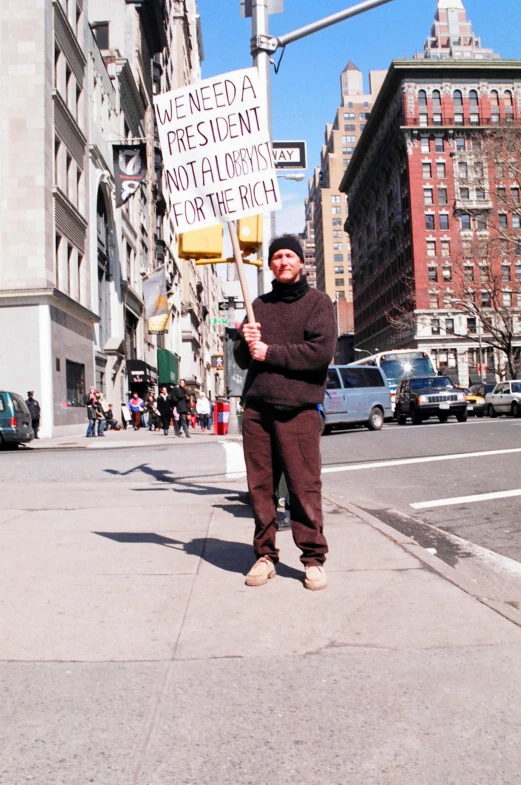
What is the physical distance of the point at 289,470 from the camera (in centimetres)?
460

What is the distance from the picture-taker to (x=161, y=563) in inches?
211

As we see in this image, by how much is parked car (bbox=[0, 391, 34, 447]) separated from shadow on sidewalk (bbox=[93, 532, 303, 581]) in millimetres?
15245

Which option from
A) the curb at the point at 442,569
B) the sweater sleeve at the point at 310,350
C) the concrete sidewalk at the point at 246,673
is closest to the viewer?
the concrete sidewalk at the point at 246,673

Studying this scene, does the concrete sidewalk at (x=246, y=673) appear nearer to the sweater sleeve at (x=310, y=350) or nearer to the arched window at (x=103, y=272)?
the sweater sleeve at (x=310, y=350)

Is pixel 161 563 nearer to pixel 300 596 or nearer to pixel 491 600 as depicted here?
pixel 300 596

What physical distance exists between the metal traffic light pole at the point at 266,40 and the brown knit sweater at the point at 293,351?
3.37 m

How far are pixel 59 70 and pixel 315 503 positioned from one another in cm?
2857

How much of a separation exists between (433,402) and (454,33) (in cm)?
A: 12236

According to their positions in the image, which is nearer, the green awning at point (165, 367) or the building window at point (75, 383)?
the building window at point (75, 383)

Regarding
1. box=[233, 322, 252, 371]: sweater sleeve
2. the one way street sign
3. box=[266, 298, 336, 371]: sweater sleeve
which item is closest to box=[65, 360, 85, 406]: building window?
the one way street sign

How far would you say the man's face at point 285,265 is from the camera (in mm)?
4648

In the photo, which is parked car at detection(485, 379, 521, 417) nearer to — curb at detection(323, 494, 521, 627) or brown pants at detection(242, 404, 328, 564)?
curb at detection(323, 494, 521, 627)

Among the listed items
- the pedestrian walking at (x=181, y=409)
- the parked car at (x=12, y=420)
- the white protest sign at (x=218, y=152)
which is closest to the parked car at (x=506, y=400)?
the pedestrian walking at (x=181, y=409)

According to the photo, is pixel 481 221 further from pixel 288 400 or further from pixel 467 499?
pixel 288 400
